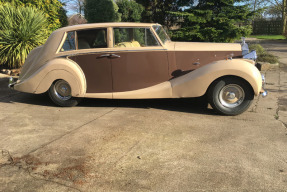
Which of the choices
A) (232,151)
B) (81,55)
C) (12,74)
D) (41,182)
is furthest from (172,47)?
(12,74)

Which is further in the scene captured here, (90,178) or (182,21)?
(182,21)

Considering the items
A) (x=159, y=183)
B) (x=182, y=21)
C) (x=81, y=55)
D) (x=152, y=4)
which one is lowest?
(x=159, y=183)

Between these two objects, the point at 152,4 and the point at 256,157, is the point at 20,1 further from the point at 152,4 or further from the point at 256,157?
the point at 256,157

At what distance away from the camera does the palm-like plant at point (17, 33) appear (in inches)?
334

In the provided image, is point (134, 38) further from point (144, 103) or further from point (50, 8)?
point (50, 8)

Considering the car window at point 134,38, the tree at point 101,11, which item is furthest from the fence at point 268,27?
the car window at point 134,38

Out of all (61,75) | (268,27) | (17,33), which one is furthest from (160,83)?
(268,27)

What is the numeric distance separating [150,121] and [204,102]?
164cm

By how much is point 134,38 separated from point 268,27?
32.9 metres

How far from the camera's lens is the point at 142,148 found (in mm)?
3395

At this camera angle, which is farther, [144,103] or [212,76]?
[144,103]

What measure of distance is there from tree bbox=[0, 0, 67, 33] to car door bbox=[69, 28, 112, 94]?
608 cm

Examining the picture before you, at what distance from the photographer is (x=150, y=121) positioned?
4.38m

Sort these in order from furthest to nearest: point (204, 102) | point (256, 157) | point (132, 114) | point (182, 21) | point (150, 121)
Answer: point (182, 21), point (204, 102), point (132, 114), point (150, 121), point (256, 157)
